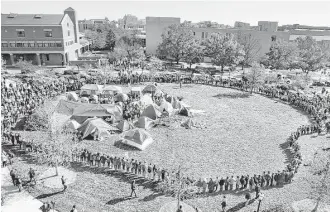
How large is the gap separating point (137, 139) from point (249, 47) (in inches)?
1854

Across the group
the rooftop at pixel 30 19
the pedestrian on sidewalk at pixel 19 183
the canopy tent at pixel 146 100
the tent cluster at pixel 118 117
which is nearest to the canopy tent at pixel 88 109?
the tent cluster at pixel 118 117

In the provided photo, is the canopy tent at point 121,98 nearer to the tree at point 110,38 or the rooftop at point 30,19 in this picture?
the rooftop at point 30,19

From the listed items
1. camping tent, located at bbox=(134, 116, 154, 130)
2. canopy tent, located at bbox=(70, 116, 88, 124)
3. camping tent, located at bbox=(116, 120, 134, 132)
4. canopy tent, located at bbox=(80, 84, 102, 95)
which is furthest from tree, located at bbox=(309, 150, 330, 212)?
canopy tent, located at bbox=(80, 84, 102, 95)

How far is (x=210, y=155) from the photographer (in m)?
20.5

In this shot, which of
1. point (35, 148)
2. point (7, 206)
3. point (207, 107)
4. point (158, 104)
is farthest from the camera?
point (207, 107)

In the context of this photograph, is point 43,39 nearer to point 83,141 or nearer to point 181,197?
point 83,141

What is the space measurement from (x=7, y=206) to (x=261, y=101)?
95.0ft

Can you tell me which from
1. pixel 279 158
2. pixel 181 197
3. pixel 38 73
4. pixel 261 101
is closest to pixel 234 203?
pixel 181 197

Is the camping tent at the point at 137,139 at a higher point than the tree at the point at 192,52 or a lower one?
lower

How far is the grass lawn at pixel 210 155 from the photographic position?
15.1m

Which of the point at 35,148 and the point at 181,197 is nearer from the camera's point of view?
the point at 181,197

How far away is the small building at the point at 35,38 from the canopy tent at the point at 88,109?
3303 cm

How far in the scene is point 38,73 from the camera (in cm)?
4297

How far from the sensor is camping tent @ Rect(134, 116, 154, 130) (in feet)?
81.1
